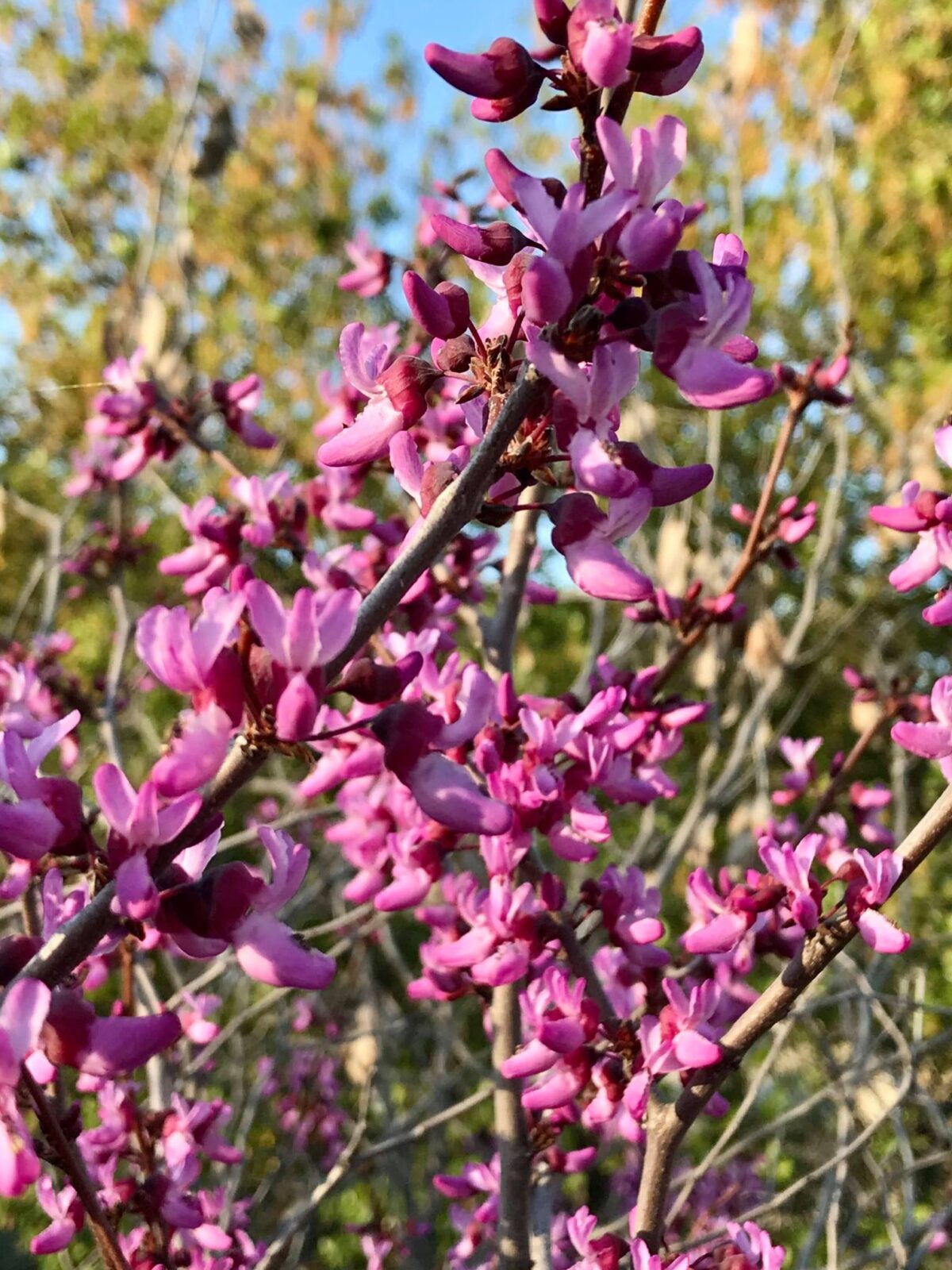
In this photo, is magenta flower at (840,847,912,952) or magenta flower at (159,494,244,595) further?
magenta flower at (159,494,244,595)

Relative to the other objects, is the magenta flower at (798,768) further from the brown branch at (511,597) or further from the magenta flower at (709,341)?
the magenta flower at (709,341)

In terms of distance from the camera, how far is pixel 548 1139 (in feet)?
5.19

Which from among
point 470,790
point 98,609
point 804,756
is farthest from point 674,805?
point 98,609

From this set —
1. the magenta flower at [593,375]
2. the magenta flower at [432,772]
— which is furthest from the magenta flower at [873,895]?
the magenta flower at [593,375]

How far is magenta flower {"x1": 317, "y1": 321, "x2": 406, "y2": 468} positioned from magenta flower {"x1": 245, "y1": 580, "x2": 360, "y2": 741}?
23 cm

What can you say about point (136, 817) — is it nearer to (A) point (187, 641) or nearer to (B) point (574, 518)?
(A) point (187, 641)

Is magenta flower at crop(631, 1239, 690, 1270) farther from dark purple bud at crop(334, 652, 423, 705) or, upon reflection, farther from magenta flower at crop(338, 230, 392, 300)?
magenta flower at crop(338, 230, 392, 300)

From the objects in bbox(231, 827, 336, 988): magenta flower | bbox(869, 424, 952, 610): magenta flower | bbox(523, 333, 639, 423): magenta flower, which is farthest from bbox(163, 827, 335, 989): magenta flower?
bbox(869, 424, 952, 610): magenta flower

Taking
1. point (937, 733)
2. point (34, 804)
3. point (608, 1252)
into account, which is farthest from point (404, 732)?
point (608, 1252)

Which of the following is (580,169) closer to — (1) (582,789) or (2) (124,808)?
(2) (124,808)

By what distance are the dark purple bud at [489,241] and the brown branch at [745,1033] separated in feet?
2.46

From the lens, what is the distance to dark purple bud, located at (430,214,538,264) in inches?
37.1

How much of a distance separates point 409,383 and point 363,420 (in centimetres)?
6

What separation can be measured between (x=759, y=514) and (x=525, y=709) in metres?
0.87
